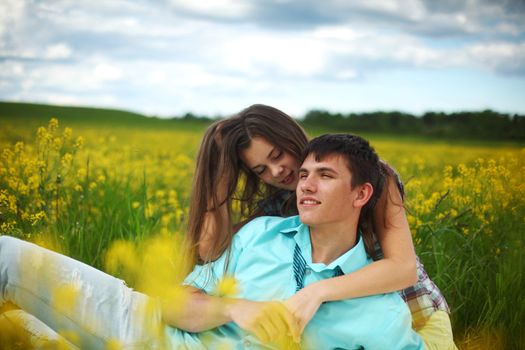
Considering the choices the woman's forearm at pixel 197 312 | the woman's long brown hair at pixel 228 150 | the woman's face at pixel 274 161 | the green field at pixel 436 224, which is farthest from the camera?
the green field at pixel 436 224

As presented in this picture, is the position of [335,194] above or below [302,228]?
above

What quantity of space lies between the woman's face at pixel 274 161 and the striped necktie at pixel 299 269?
0.62 meters

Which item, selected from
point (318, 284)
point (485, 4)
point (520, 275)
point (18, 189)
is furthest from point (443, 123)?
point (318, 284)

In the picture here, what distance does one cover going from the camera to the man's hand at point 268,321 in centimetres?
204

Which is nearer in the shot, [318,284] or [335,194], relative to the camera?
[318,284]

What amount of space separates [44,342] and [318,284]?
931 mm

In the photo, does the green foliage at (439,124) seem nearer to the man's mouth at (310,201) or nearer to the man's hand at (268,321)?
the man's mouth at (310,201)

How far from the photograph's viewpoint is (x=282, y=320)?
206cm

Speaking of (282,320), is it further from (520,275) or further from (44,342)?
(520,275)

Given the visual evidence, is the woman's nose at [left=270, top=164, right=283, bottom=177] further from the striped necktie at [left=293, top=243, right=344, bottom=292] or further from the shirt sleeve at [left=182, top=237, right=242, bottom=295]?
the striped necktie at [left=293, top=243, right=344, bottom=292]

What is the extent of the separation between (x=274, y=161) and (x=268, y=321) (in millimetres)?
1088

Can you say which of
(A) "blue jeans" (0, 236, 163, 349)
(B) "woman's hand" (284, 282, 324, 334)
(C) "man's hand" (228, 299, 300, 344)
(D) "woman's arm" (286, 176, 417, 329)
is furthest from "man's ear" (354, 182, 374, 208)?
(A) "blue jeans" (0, 236, 163, 349)

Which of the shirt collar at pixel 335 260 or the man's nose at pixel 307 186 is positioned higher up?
the man's nose at pixel 307 186

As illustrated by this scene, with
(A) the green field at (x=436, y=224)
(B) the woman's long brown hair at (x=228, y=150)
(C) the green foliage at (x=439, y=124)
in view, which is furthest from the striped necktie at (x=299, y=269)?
(C) the green foliage at (x=439, y=124)
